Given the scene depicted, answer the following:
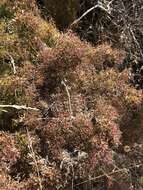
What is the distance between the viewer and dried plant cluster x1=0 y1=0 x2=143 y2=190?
8.04 ft

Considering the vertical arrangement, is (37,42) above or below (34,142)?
above

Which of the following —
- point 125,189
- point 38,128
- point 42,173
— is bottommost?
point 125,189

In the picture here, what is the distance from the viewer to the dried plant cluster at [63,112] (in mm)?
2449

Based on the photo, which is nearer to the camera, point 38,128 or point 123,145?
point 38,128

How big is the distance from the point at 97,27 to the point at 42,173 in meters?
1.10

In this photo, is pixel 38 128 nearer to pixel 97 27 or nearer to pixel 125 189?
pixel 125 189

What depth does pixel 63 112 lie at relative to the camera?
2545mm

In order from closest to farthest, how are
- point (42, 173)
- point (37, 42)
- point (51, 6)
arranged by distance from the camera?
point (42, 173) < point (37, 42) < point (51, 6)

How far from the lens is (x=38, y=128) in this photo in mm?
2516

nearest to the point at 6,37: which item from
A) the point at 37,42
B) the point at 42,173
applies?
the point at 37,42

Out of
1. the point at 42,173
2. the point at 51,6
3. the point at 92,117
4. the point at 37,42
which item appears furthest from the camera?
the point at 51,6

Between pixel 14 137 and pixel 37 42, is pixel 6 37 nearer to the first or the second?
pixel 37 42

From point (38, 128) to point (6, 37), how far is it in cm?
59

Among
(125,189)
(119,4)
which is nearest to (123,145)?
(125,189)
